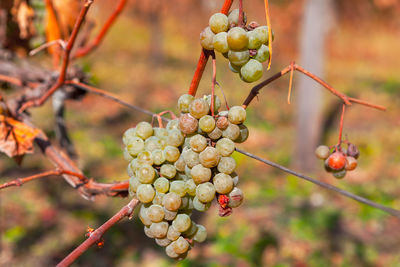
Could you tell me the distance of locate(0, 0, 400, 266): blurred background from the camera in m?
2.91

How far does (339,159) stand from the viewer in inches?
35.0

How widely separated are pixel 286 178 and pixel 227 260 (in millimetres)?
1793

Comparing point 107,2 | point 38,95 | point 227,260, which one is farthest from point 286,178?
point 107,2

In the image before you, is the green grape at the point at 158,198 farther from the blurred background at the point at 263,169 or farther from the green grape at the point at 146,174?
the blurred background at the point at 263,169

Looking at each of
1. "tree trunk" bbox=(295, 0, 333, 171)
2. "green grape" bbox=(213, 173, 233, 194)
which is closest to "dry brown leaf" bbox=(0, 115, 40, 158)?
"green grape" bbox=(213, 173, 233, 194)

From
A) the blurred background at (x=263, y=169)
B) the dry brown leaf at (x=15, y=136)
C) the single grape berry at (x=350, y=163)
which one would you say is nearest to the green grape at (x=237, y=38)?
the single grape berry at (x=350, y=163)

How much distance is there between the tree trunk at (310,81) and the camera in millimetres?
4488

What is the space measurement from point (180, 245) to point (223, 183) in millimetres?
175

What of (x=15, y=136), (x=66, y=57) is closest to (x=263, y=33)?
(x=66, y=57)

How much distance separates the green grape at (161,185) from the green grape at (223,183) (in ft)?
0.33

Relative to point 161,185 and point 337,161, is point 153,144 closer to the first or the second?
point 161,185

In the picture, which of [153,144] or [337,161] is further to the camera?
[337,161]

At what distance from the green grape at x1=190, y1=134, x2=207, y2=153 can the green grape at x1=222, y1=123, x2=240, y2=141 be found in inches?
1.9

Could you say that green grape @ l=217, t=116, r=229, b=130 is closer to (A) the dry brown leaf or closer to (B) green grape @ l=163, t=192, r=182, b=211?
(B) green grape @ l=163, t=192, r=182, b=211
